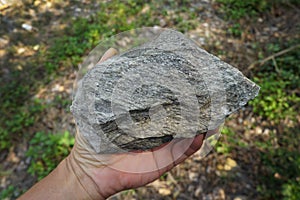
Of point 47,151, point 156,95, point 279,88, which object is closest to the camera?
point 156,95

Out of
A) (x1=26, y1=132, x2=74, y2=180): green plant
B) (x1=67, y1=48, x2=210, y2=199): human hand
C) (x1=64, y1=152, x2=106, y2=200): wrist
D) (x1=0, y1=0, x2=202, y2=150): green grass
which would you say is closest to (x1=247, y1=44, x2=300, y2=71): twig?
(x1=0, y1=0, x2=202, y2=150): green grass

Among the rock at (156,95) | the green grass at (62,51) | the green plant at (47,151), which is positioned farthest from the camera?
the green grass at (62,51)

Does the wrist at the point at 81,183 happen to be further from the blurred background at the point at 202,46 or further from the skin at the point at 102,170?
the blurred background at the point at 202,46

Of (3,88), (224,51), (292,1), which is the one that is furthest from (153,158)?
(292,1)

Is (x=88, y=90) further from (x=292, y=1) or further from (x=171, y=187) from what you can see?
(x=292, y=1)

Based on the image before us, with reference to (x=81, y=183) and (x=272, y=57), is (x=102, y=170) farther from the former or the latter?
(x=272, y=57)

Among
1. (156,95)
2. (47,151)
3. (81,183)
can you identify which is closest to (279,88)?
(156,95)

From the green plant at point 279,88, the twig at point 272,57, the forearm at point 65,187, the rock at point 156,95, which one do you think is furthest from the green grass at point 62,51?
the rock at point 156,95
